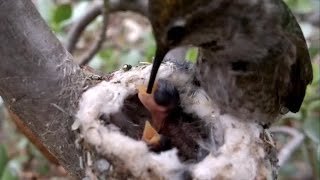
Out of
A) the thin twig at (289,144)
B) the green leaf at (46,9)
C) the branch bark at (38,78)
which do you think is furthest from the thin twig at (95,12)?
the branch bark at (38,78)

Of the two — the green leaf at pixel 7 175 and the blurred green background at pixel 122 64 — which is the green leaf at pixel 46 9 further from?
the green leaf at pixel 7 175

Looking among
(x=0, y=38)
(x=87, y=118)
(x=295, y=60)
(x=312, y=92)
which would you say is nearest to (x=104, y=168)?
(x=87, y=118)

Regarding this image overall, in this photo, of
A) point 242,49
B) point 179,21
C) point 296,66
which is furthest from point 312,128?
point 179,21

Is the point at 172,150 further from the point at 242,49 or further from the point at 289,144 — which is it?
the point at 289,144

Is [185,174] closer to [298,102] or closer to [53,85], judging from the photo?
[53,85]

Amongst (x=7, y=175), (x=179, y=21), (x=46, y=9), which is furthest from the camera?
(x=46, y=9)

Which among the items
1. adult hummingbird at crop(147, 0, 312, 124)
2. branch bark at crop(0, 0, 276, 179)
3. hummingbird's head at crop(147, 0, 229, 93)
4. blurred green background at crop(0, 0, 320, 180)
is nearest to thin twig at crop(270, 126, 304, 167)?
blurred green background at crop(0, 0, 320, 180)
